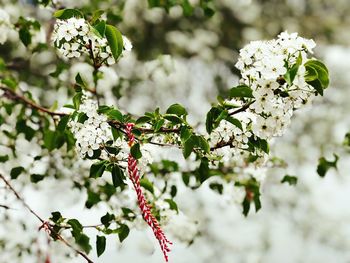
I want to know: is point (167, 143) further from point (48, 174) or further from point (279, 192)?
point (279, 192)

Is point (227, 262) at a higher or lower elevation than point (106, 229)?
higher

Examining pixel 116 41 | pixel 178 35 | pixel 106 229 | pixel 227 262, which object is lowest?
pixel 106 229

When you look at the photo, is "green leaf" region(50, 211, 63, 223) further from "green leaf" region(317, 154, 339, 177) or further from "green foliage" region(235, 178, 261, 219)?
"green leaf" region(317, 154, 339, 177)

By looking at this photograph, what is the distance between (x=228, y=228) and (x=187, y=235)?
3.41 meters

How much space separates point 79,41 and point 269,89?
472 mm

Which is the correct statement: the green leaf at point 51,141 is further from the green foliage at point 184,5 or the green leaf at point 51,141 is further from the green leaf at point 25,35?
the green foliage at point 184,5

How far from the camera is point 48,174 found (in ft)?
7.84

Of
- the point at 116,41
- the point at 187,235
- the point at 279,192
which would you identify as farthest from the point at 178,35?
the point at 116,41

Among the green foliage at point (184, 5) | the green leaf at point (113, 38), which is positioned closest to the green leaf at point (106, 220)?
the green leaf at point (113, 38)

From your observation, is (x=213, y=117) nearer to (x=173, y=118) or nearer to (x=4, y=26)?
(x=173, y=118)

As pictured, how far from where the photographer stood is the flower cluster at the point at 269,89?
1.12 m

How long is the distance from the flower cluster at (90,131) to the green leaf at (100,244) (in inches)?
13.3

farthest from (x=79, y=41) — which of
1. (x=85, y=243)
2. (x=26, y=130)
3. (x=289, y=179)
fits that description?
(x=289, y=179)

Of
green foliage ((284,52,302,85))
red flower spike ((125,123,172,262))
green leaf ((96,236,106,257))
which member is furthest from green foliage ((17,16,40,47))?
green foliage ((284,52,302,85))
